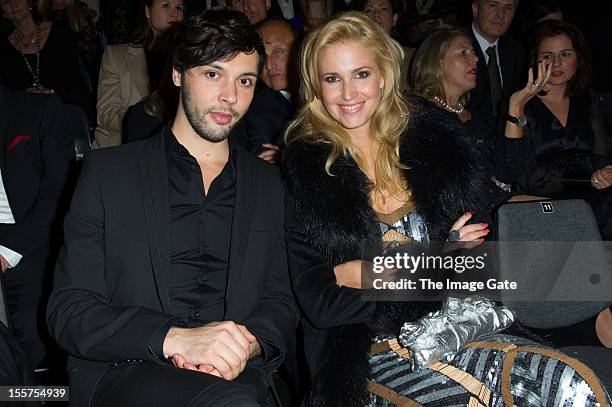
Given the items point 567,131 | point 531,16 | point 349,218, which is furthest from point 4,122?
point 531,16

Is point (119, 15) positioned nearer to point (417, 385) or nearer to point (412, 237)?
point (412, 237)

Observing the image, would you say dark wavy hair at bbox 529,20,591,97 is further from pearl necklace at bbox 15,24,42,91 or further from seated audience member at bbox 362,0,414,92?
pearl necklace at bbox 15,24,42,91

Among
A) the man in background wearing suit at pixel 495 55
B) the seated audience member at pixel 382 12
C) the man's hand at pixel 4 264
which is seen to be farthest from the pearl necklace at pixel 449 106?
the man's hand at pixel 4 264

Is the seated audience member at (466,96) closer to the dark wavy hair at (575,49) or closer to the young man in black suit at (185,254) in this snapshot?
the dark wavy hair at (575,49)

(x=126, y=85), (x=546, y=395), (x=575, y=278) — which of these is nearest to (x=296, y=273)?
(x=546, y=395)

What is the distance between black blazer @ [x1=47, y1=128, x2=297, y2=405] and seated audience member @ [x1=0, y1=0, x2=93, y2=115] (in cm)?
243

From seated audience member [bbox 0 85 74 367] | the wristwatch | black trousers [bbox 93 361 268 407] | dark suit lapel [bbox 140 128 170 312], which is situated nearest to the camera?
black trousers [bbox 93 361 268 407]

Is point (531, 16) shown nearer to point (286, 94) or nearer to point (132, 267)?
point (286, 94)

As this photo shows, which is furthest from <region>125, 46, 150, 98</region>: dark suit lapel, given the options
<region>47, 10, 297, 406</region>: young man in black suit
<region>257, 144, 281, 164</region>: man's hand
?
<region>47, 10, 297, 406</region>: young man in black suit

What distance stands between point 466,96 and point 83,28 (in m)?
2.85

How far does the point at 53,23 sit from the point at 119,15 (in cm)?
60

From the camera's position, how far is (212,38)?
2.29 meters

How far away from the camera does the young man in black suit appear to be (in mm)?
1987

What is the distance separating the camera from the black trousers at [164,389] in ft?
5.92
